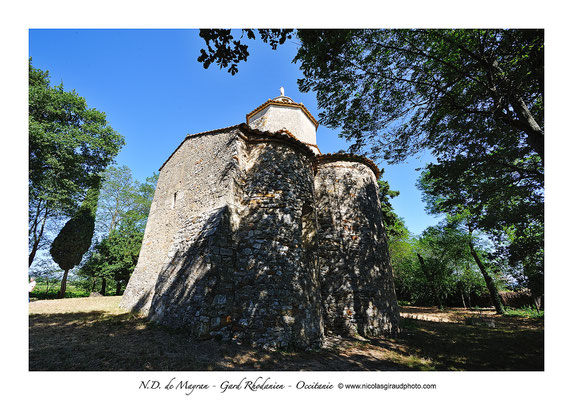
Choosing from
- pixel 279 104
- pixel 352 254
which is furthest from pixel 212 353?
pixel 279 104

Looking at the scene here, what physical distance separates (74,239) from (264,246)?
1802 centimetres

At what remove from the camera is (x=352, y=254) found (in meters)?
7.44

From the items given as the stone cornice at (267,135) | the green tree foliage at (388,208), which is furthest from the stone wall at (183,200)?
the green tree foliage at (388,208)

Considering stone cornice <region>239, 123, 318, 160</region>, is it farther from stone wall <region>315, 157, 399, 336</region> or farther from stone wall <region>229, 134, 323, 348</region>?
stone wall <region>315, 157, 399, 336</region>

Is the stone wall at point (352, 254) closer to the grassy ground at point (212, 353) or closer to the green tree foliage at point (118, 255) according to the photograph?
the grassy ground at point (212, 353)

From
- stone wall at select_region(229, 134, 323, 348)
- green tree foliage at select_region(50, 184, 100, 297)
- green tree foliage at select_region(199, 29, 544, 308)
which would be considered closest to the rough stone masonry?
stone wall at select_region(229, 134, 323, 348)

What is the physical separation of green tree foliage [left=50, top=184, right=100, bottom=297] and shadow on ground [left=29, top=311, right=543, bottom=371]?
486 inches

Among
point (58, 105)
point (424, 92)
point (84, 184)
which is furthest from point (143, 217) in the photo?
point (424, 92)

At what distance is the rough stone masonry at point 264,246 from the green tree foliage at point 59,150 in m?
8.33

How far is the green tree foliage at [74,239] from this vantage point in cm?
1506

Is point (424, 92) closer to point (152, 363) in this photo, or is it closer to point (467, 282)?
point (152, 363)

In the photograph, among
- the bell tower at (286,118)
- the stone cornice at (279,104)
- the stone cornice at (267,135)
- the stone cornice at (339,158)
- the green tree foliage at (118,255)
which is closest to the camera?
the stone cornice at (267,135)

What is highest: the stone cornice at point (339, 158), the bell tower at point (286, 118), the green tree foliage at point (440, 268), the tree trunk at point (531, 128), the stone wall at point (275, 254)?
the bell tower at point (286, 118)

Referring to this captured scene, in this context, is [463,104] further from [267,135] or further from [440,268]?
[440,268]
